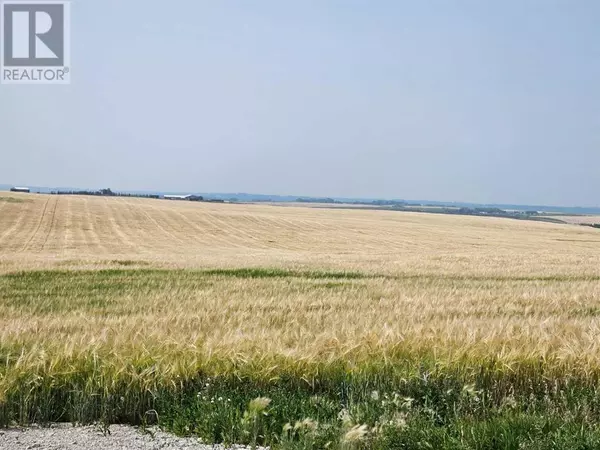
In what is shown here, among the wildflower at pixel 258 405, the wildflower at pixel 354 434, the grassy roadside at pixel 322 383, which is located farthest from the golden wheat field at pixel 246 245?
the wildflower at pixel 354 434

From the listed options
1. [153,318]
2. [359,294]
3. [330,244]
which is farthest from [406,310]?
[330,244]

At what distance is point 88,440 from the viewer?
4.16m

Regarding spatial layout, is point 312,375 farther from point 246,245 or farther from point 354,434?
point 246,245

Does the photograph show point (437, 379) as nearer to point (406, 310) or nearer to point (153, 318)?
point (153, 318)

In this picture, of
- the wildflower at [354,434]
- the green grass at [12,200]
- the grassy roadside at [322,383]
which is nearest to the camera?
the wildflower at [354,434]

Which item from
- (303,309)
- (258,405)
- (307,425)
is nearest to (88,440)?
(258,405)

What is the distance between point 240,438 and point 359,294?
35.0 feet

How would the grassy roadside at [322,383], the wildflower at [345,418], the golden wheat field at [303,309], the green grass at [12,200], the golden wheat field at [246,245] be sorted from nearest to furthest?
the wildflower at [345,418], the grassy roadside at [322,383], the golden wheat field at [303,309], the golden wheat field at [246,245], the green grass at [12,200]

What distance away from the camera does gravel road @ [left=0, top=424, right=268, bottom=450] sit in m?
4.04

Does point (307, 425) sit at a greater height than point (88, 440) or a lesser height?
greater

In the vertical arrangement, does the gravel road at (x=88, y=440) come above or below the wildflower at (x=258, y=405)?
below

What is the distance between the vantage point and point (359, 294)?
14.7 metres

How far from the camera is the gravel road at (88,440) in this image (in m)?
4.04

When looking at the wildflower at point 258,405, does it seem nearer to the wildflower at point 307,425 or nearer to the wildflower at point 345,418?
the wildflower at point 307,425
